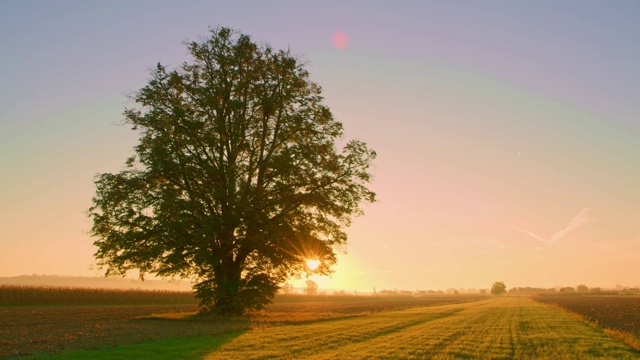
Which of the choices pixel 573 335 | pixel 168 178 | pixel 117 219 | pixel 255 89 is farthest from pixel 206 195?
pixel 573 335

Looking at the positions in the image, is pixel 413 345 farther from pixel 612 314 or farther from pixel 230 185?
pixel 612 314

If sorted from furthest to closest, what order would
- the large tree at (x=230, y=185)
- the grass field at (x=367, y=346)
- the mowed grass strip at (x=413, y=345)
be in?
the large tree at (x=230, y=185), the mowed grass strip at (x=413, y=345), the grass field at (x=367, y=346)

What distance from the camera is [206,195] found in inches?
1297

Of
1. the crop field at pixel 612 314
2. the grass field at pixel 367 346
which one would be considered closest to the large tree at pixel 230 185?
the grass field at pixel 367 346

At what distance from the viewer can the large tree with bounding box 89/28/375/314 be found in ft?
105

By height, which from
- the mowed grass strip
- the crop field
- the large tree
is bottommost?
the crop field

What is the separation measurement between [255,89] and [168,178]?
29.1 feet

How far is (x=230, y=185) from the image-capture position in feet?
104

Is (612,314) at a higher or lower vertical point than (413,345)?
lower

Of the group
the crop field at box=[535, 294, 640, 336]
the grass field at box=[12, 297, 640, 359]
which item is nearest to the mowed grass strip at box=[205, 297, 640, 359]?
the grass field at box=[12, 297, 640, 359]

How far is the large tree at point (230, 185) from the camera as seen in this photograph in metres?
32.0

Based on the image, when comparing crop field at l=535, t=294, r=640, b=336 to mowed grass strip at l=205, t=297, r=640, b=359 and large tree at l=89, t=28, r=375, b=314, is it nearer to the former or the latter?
mowed grass strip at l=205, t=297, r=640, b=359

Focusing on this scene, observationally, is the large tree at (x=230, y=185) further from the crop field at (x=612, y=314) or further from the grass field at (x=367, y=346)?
the crop field at (x=612, y=314)

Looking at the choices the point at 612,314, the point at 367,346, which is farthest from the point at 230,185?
the point at 612,314
